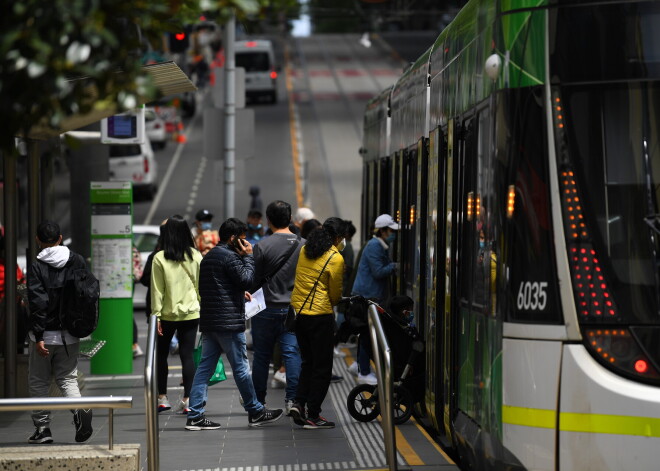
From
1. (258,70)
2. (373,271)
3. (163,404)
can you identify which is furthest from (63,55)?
(258,70)

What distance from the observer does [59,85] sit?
4.22m

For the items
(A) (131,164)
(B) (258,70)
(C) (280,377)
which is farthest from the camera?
(B) (258,70)

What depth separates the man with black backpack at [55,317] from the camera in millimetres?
9750

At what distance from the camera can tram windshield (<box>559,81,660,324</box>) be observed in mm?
6250

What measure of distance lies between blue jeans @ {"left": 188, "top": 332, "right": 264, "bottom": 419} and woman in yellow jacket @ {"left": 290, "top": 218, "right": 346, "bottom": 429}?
1.48 ft

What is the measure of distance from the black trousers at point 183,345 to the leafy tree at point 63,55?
22.1 ft

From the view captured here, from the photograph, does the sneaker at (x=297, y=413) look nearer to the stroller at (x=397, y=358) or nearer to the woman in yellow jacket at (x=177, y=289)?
the stroller at (x=397, y=358)

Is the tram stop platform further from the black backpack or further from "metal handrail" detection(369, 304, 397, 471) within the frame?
the black backpack

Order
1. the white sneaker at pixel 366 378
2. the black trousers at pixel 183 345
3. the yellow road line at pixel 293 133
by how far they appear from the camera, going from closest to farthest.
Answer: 1. the black trousers at pixel 183 345
2. the white sneaker at pixel 366 378
3. the yellow road line at pixel 293 133

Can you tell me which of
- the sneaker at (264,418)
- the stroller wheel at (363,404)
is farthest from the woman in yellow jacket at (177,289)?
the stroller wheel at (363,404)

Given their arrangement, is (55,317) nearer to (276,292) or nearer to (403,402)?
(276,292)

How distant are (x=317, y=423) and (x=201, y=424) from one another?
3.17 feet

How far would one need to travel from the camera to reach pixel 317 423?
10.5 metres

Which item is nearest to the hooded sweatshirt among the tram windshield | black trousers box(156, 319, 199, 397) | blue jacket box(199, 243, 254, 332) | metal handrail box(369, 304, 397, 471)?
blue jacket box(199, 243, 254, 332)
